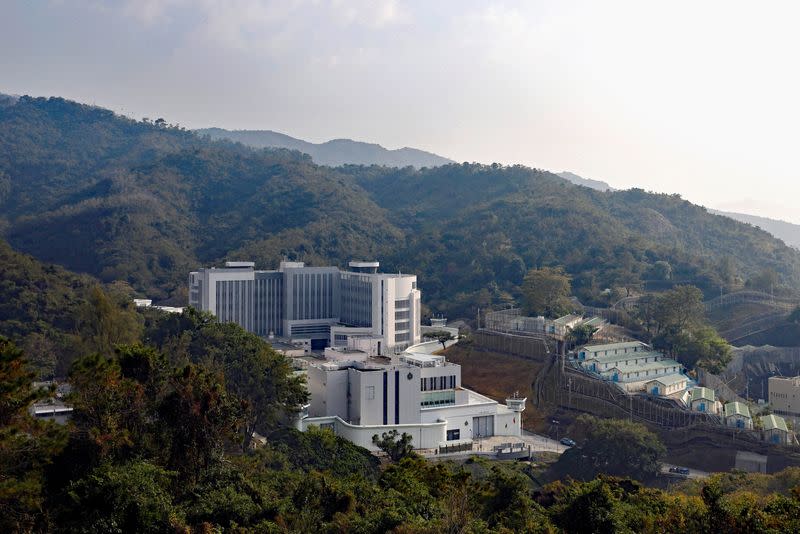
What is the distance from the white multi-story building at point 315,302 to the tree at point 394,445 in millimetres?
18187

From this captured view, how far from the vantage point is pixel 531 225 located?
8675cm

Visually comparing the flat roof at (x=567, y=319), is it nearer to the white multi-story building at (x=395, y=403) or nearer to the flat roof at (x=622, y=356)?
the flat roof at (x=622, y=356)

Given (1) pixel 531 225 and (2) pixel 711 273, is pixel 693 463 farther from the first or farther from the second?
(1) pixel 531 225

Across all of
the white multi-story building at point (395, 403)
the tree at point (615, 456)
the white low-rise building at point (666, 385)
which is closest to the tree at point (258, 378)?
the white multi-story building at point (395, 403)

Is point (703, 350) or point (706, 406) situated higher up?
point (703, 350)

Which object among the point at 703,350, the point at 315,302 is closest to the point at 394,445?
the point at 703,350

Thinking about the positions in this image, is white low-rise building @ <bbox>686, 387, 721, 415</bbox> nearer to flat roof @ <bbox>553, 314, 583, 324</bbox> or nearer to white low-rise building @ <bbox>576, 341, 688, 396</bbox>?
white low-rise building @ <bbox>576, 341, 688, 396</bbox>

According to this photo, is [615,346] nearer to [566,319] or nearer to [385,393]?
[566,319]

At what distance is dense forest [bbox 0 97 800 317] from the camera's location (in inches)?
2997

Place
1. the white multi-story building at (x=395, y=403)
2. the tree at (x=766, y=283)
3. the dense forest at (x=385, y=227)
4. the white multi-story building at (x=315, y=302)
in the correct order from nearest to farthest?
the white multi-story building at (x=395, y=403), the white multi-story building at (x=315, y=302), the tree at (x=766, y=283), the dense forest at (x=385, y=227)

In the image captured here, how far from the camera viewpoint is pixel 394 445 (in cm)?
3297

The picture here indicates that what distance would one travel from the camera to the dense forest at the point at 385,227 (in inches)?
2997

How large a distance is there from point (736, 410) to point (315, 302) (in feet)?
99.4

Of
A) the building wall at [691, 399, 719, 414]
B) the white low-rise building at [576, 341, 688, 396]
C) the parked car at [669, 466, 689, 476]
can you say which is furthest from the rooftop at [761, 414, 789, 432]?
the white low-rise building at [576, 341, 688, 396]
